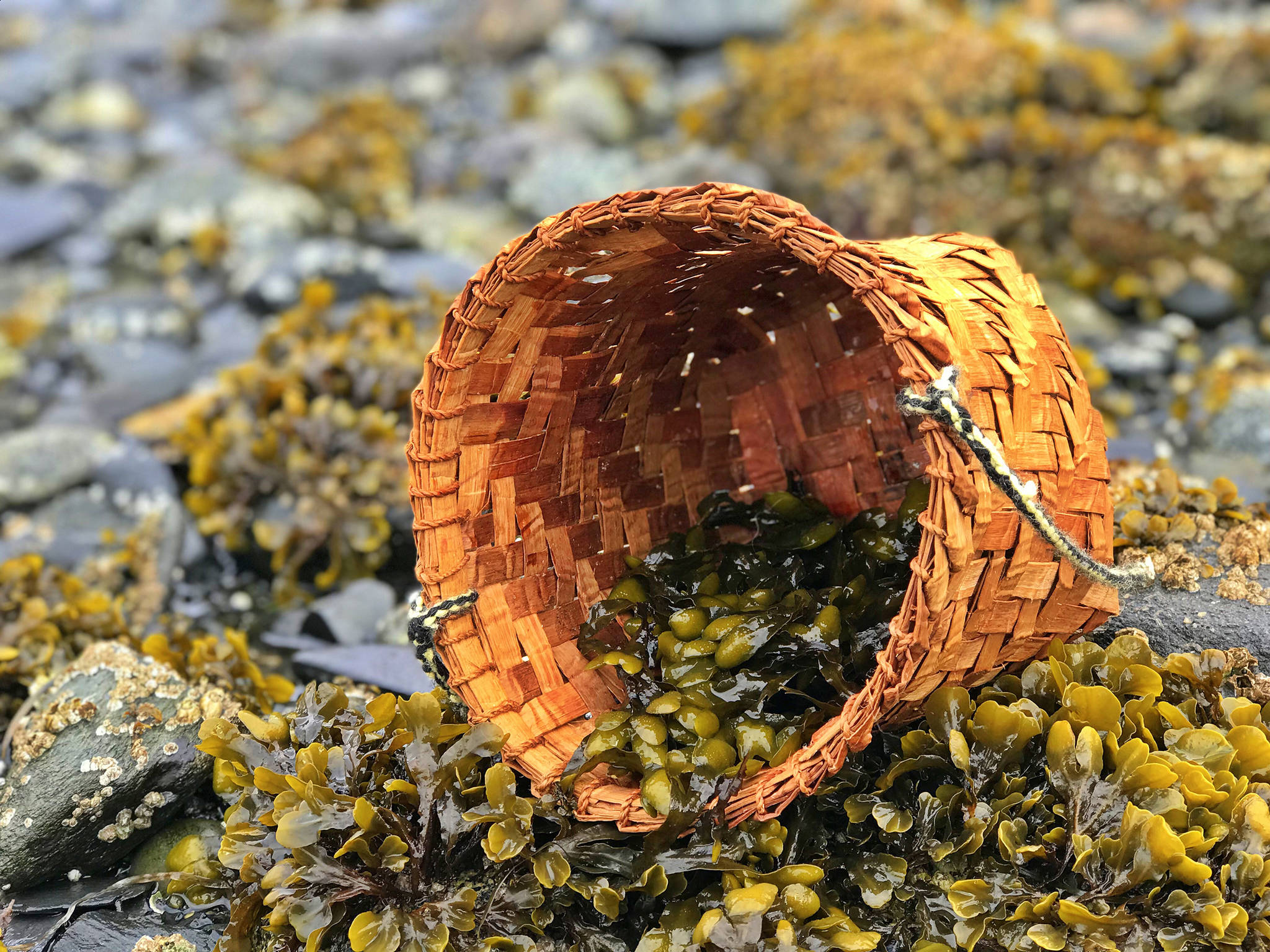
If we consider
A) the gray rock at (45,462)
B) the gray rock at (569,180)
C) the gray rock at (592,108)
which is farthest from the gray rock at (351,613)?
the gray rock at (592,108)

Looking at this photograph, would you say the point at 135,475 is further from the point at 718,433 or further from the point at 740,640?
the point at 740,640

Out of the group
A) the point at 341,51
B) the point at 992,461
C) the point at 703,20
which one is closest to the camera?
the point at 992,461

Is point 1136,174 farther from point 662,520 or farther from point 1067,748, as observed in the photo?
point 1067,748

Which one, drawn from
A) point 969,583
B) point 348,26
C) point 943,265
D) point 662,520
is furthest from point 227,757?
point 348,26

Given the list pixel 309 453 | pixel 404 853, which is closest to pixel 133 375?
pixel 309 453

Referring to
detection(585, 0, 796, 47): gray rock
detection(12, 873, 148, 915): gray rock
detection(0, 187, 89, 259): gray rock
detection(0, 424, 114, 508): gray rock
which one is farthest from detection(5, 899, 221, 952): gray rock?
detection(585, 0, 796, 47): gray rock

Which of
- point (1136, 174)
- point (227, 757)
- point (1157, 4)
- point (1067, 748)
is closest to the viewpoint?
point (1067, 748)
